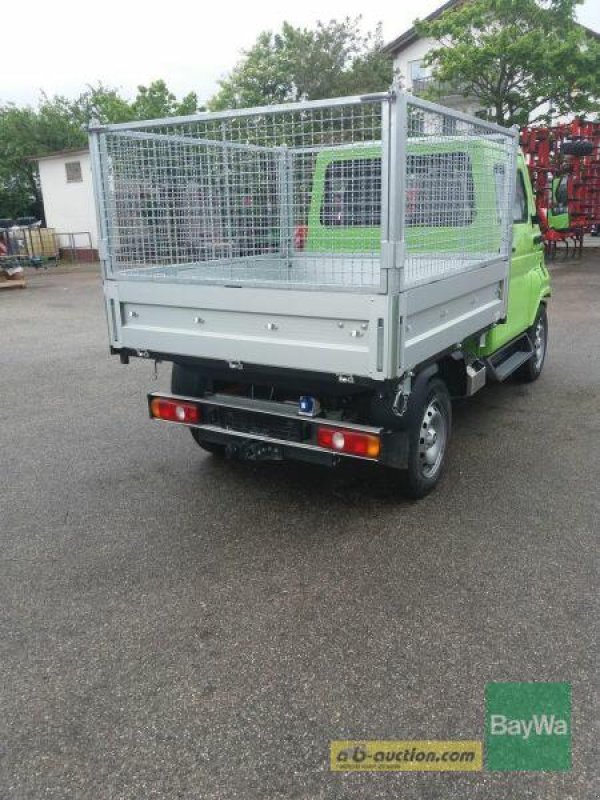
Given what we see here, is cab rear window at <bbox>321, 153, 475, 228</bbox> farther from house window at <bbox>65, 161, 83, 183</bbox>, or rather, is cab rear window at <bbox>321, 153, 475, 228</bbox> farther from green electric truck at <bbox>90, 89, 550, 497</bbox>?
house window at <bbox>65, 161, 83, 183</bbox>

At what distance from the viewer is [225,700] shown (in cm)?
246

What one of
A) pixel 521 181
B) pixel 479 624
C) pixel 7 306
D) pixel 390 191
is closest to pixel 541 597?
pixel 479 624

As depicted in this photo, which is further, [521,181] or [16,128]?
[16,128]

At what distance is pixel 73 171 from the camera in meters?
22.8

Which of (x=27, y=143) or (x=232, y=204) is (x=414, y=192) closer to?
(x=232, y=204)

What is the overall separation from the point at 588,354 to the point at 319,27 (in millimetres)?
31886

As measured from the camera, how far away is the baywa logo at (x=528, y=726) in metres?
2.20

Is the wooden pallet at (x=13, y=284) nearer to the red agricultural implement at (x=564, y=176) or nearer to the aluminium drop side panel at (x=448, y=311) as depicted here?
the red agricultural implement at (x=564, y=176)

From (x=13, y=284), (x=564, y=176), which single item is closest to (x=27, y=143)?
(x=13, y=284)

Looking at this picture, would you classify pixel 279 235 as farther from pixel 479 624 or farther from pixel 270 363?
pixel 479 624

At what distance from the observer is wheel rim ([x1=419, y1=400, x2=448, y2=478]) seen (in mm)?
4043

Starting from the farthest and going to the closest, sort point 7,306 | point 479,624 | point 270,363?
point 7,306 → point 270,363 → point 479,624

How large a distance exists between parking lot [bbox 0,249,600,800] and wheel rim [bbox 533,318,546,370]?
1.33m

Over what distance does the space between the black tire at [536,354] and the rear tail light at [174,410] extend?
379cm
